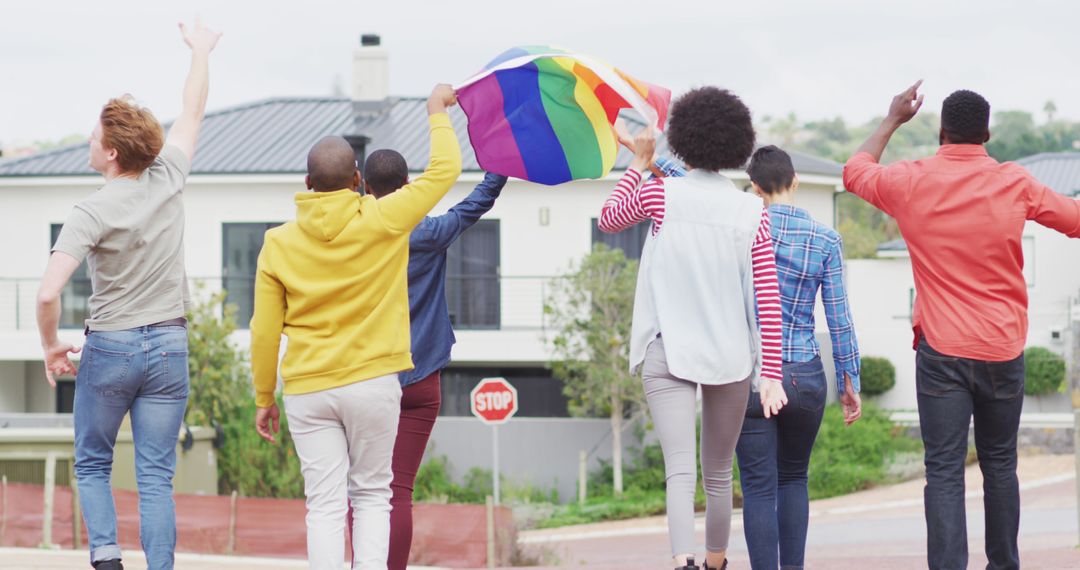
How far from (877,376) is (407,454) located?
24.5 m

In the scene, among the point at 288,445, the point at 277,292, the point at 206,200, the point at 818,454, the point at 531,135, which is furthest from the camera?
the point at 206,200

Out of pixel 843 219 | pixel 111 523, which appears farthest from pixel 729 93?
pixel 843 219

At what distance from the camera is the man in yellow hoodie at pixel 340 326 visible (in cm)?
496

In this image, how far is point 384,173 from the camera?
5.51 meters

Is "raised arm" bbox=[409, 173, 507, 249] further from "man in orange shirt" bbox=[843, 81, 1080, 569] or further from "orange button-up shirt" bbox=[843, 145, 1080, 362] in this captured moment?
"orange button-up shirt" bbox=[843, 145, 1080, 362]

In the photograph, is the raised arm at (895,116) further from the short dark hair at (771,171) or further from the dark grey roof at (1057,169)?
the dark grey roof at (1057,169)

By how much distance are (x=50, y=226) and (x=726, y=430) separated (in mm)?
25472

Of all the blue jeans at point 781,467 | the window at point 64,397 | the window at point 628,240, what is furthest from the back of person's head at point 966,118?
the window at point 64,397

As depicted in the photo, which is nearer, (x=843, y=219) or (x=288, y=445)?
(x=288, y=445)

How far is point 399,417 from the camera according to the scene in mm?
5516

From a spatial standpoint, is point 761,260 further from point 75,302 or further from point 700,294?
point 75,302

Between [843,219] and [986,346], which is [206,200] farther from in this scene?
[843,219]

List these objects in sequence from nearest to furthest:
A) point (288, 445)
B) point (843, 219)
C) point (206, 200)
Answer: point (288, 445), point (206, 200), point (843, 219)

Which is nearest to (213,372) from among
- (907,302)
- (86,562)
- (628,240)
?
(628,240)
